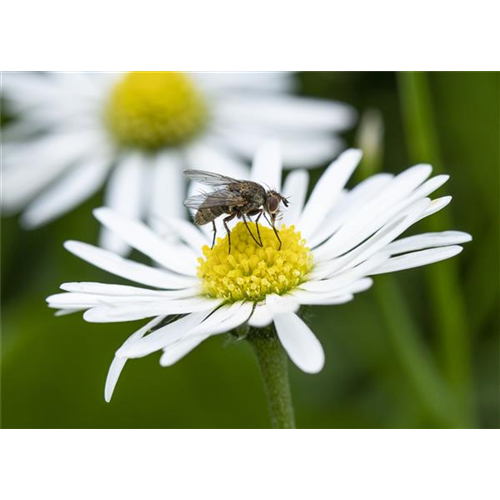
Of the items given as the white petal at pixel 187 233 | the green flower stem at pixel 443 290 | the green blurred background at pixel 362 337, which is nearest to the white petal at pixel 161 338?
the white petal at pixel 187 233

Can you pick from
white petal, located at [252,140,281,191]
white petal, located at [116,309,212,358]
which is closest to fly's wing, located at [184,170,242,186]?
white petal, located at [252,140,281,191]

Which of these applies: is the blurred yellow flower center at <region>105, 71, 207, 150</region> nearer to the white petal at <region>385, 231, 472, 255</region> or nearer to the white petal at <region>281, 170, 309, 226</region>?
the white petal at <region>281, 170, 309, 226</region>

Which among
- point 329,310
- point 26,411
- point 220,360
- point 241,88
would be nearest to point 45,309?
point 26,411

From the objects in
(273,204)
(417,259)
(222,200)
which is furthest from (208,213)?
(417,259)

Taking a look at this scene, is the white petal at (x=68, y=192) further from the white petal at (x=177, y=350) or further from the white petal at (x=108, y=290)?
the white petal at (x=177, y=350)

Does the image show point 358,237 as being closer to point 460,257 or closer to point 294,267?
point 294,267

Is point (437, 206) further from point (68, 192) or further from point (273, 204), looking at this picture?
point (68, 192)
